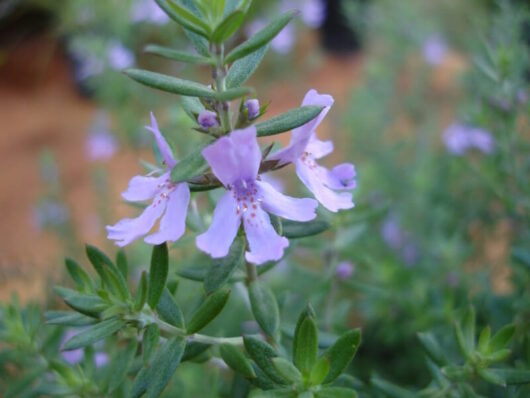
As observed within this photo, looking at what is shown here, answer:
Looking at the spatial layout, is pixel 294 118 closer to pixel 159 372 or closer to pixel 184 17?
pixel 184 17

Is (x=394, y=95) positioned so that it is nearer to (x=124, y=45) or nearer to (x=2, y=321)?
(x=124, y=45)

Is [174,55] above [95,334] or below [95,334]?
above

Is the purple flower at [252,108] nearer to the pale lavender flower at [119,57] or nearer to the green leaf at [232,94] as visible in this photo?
the green leaf at [232,94]

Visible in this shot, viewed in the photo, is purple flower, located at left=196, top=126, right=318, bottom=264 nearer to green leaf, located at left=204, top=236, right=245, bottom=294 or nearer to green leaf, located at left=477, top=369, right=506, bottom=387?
green leaf, located at left=204, top=236, right=245, bottom=294

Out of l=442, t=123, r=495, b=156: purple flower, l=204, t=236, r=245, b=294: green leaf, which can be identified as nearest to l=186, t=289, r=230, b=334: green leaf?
l=204, t=236, r=245, b=294: green leaf

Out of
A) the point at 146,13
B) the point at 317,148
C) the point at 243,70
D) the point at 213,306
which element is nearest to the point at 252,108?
the point at 243,70

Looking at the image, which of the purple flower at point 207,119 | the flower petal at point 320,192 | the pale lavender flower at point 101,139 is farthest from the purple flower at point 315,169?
the pale lavender flower at point 101,139
